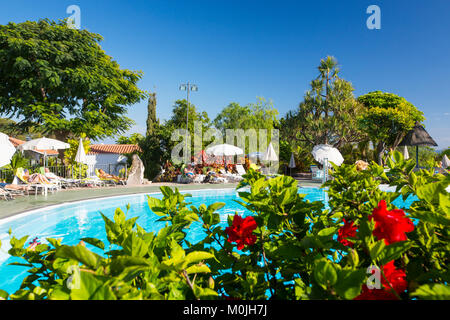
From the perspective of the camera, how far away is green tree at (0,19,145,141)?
1830 cm

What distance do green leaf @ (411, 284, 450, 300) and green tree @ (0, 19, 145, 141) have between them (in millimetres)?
22997

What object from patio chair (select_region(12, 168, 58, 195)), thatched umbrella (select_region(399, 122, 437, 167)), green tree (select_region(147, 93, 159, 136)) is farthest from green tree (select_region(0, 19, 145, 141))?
thatched umbrella (select_region(399, 122, 437, 167))

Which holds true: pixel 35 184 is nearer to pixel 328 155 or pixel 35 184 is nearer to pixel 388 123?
pixel 328 155

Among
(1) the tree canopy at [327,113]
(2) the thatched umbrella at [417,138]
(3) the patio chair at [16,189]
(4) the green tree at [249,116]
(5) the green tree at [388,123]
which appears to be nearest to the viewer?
(3) the patio chair at [16,189]

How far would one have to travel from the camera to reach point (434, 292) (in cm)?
49

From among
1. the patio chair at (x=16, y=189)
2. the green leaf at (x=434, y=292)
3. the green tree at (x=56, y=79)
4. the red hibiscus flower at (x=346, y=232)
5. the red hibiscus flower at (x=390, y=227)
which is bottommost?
the patio chair at (x=16, y=189)

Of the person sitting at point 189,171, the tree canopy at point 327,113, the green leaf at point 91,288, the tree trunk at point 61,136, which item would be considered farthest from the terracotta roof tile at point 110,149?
the green leaf at point 91,288

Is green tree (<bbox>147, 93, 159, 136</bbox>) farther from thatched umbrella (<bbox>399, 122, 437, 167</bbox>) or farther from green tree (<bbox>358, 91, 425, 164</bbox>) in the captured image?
thatched umbrella (<bbox>399, 122, 437, 167</bbox>)

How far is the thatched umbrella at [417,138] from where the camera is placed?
60.9 ft

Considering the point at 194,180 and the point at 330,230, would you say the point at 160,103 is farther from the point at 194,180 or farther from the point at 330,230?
the point at 330,230

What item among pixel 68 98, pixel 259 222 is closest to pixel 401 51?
pixel 259 222

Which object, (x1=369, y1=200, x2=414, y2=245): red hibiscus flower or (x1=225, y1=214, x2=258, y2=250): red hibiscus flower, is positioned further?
(x1=225, y1=214, x2=258, y2=250): red hibiscus flower

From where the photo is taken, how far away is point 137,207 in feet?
34.4

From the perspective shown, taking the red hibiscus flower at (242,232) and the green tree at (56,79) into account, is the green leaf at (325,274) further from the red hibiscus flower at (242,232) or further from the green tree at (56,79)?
the green tree at (56,79)
